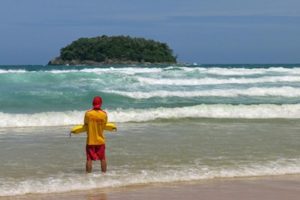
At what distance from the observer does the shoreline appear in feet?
22.1

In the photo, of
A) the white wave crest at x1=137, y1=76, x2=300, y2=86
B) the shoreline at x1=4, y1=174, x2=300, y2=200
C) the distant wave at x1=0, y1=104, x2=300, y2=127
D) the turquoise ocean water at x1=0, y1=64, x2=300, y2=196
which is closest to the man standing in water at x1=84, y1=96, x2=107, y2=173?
the turquoise ocean water at x1=0, y1=64, x2=300, y2=196

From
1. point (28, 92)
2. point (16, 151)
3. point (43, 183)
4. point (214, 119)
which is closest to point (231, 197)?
point (43, 183)

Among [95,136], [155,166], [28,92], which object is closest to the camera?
[95,136]

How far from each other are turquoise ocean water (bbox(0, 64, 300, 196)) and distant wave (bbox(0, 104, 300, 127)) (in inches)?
1.0

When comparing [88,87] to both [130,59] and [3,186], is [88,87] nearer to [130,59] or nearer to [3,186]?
[3,186]

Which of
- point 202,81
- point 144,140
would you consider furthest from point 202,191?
point 202,81

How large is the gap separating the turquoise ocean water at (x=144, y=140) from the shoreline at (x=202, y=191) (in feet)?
0.76

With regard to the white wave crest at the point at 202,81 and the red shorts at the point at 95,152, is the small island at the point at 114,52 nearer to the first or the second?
the white wave crest at the point at 202,81

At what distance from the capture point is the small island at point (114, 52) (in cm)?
9956

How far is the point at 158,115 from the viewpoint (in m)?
16.0

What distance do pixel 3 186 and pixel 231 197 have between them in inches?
113

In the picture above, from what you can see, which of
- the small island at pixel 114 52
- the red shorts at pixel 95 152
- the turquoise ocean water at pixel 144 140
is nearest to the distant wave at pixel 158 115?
the turquoise ocean water at pixel 144 140

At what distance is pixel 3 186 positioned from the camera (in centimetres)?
722

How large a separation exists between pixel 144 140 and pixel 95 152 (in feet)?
10.2
